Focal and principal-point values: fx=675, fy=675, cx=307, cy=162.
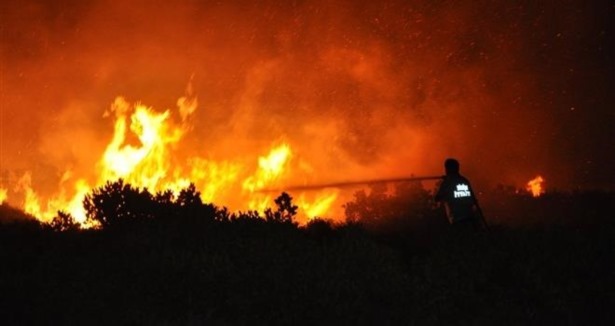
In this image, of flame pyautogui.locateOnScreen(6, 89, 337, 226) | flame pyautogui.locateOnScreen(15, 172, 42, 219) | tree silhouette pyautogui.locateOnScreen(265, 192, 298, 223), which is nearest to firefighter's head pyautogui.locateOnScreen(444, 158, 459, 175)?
tree silhouette pyautogui.locateOnScreen(265, 192, 298, 223)

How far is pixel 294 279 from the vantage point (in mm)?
7523

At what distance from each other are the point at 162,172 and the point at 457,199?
1129 centimetres

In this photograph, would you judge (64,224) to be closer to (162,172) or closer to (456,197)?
(456,197)

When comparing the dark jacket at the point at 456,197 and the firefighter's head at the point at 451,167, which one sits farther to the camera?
the firefighter's head at the point at 451,167

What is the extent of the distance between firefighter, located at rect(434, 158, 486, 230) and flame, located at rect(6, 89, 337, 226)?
931 centimetres

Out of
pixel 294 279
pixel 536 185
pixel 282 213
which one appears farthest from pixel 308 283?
pixel 536 185

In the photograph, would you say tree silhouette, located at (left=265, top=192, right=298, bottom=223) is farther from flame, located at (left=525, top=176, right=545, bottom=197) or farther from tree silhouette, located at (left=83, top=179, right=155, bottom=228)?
flame, located at (left=525, top=176, right=545, bottom=197)

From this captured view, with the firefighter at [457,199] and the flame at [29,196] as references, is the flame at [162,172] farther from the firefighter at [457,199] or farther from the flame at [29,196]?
the firefighter at [457,199]

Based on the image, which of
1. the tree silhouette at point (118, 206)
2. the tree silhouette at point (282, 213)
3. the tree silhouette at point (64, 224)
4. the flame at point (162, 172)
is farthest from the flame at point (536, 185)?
the tree silhouette at point (64, 224)

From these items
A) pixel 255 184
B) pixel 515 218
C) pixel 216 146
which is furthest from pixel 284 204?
pixel 216 146

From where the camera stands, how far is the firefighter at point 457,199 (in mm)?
9852

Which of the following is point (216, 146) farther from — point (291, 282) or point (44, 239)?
point (291, 282)

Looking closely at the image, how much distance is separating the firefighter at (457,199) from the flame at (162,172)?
9307mm

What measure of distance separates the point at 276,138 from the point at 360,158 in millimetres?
3934
